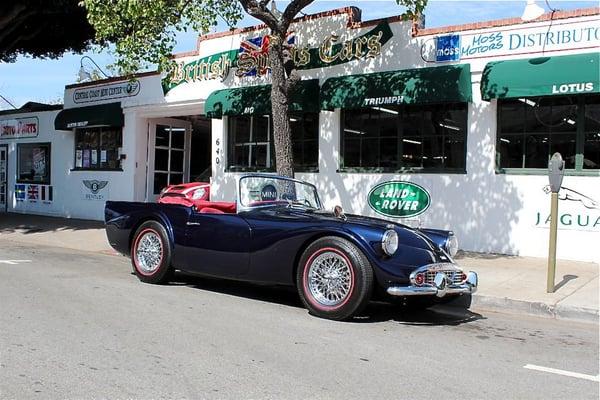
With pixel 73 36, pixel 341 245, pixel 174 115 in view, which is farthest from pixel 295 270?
pixel 73 36

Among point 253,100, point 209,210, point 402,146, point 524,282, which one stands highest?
point 253,100

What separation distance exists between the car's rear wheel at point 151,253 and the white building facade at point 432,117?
5544mm

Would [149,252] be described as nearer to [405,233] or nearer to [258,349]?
[258,349]

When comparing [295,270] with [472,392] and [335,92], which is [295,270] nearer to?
[472,392]

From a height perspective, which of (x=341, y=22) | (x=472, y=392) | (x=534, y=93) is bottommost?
(x=472, y=392)

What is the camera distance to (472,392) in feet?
14.1

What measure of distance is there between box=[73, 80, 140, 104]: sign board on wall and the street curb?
39.3ft

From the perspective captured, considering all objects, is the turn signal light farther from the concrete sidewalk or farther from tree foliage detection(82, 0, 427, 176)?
tree foliage detection(82, 0, 427, 176)

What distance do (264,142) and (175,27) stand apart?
386 centimetres

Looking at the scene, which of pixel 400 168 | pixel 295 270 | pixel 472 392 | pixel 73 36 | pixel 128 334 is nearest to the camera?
pixel 472 392

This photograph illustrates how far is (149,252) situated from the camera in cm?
818

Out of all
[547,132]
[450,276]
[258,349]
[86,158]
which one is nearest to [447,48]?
[547,132]

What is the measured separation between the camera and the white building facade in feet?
33.4

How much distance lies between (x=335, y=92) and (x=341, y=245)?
22.0 feet
